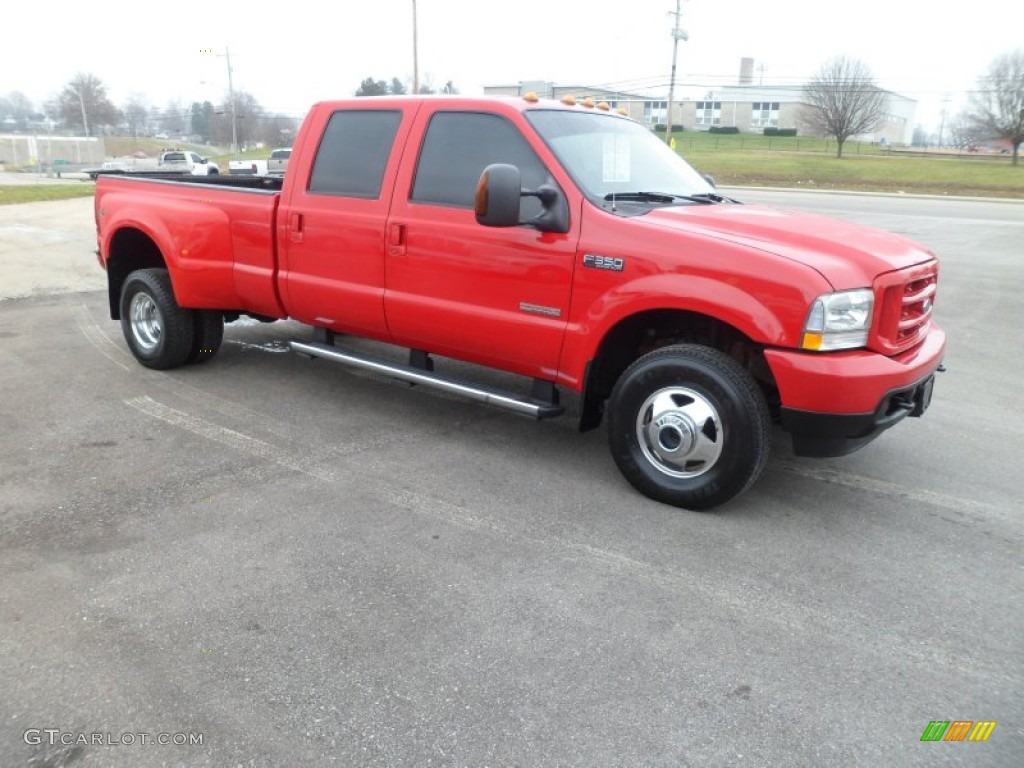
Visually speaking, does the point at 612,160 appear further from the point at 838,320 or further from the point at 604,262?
the point at 838,320

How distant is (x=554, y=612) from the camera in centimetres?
326

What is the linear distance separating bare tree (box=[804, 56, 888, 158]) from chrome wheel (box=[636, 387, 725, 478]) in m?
64.3

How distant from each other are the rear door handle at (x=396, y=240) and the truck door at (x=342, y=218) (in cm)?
7

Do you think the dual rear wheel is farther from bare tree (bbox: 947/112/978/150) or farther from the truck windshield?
bare tree (bbox: 947/112/978/150)

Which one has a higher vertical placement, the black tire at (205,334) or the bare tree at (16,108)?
the bare tree at (16,108)

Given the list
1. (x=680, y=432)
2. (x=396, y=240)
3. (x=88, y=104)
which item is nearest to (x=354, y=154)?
(x=396, y=240)

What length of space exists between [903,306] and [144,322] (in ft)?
18.2

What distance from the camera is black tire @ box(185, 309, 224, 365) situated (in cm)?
646

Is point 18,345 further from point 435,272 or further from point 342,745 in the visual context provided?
point 342,745

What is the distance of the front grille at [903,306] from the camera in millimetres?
3809

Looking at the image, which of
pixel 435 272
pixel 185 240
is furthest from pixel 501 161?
pixel 185 240

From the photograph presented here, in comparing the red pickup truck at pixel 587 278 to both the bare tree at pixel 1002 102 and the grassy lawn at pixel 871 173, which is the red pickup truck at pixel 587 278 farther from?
the bare tree at pixel 1002 102

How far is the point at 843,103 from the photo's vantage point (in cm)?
6550

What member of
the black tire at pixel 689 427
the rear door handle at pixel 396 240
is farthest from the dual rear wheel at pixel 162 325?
the black tire at pixel 689 427
